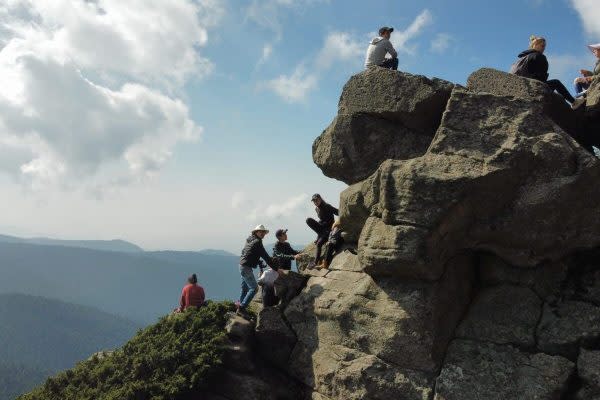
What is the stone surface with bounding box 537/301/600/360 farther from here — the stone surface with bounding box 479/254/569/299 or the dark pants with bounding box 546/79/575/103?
the dark pants with bounding box 546/79/575/103

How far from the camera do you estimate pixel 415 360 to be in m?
15.3

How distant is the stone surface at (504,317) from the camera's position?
597 inches

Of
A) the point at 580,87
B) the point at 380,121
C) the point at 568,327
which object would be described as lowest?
the point at 568,327

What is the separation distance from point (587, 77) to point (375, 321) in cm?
1379

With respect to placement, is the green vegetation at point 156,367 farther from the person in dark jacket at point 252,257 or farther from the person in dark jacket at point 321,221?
the person in dark jacket at point 321,221

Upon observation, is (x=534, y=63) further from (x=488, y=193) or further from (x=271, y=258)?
(x=271, y=258)

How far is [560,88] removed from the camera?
17.9 metres

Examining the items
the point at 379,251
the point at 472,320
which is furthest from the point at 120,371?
the point at 472,320

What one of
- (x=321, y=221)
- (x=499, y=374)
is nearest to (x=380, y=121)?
(x=321, y=221)

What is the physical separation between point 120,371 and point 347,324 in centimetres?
926

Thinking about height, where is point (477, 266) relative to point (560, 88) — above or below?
below

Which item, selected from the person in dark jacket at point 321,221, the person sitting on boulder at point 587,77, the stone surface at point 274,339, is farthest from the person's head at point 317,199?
the person sitting on boulder at point 587,77

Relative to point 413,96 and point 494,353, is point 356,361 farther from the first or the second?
point 413,96

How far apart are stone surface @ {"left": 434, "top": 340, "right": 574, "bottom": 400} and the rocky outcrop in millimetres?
35
